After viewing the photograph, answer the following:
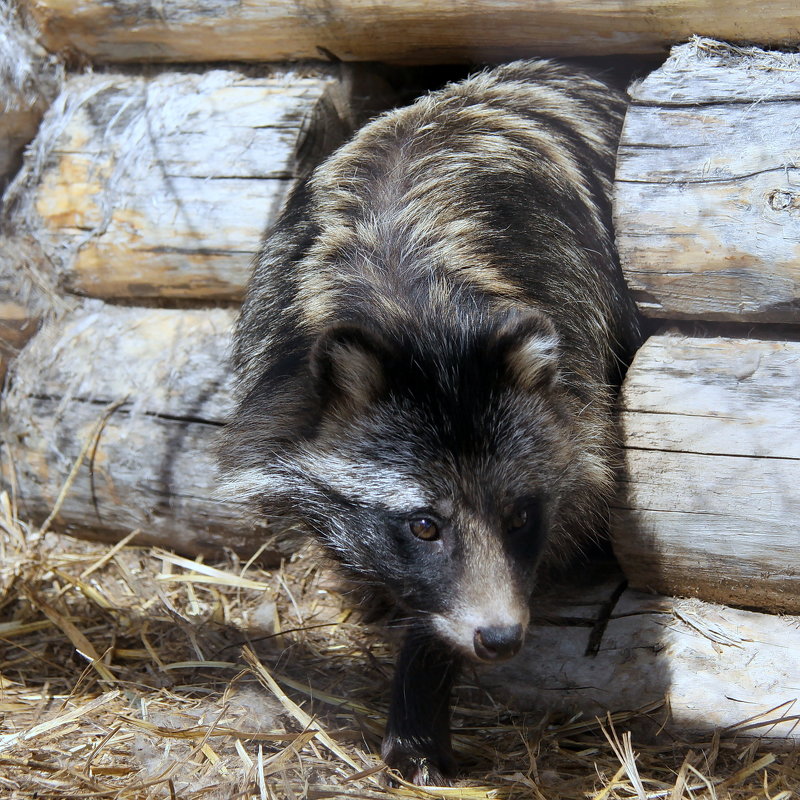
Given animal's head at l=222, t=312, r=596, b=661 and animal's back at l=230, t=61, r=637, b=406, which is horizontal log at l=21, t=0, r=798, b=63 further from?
animal's head at l=222, t=312, r=596, b=661

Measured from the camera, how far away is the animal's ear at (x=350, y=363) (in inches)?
115

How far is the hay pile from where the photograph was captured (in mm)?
3146

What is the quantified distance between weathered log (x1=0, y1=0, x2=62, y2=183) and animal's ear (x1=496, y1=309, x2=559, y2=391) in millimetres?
3065

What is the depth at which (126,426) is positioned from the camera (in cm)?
438

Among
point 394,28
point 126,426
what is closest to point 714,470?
point 394,28

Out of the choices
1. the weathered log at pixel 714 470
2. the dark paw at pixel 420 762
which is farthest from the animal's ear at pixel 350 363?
the dark paw at pixel 420 762

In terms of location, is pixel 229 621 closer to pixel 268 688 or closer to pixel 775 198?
pixel 268 688

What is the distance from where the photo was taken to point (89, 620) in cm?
416

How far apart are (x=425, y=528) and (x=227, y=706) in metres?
1.17

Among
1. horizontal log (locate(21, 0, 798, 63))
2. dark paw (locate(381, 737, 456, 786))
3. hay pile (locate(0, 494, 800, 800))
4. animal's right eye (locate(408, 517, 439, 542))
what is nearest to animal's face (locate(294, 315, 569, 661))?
animal's right eye (locate(408, 517, 439, 542))

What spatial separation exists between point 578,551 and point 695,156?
163cm

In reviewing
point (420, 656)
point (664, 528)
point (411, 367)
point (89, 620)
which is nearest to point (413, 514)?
point (411, 367)

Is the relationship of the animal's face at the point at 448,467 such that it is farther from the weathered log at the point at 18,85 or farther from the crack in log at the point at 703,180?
the weathered log at the point at 18,85

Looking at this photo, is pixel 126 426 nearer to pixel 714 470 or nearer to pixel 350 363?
pixel 350 363
